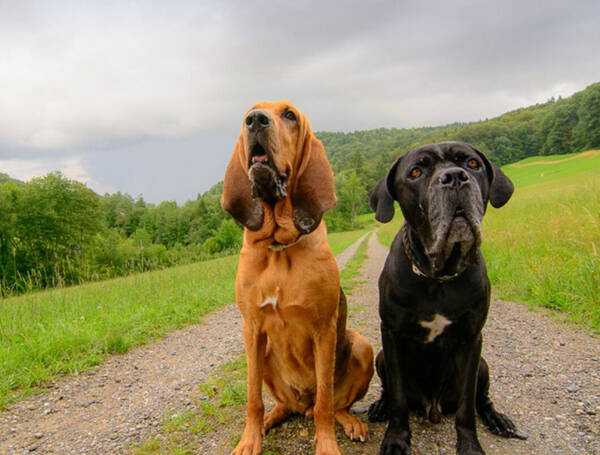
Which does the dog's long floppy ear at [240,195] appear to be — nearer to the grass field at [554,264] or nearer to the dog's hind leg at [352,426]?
the dog's hind leg at [352,426]

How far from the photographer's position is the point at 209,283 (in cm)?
909

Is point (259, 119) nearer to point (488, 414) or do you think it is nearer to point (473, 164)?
point (473, 164)

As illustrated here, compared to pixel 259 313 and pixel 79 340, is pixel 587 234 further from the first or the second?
pixel 79 340

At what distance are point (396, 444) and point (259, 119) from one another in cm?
218

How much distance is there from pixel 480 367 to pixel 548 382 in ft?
3.82

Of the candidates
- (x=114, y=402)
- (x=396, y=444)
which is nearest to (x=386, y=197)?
(x=396, y=444)

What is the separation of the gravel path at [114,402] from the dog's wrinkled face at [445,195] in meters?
2.46

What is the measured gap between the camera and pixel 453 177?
201 cm

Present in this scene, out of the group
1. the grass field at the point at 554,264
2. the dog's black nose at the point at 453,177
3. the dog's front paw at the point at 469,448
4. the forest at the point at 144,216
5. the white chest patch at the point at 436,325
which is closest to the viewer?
the dog's black nose at the point at 453,177

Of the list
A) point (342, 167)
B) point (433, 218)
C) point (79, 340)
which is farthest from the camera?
point (342, 167)

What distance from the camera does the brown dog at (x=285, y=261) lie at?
220cm

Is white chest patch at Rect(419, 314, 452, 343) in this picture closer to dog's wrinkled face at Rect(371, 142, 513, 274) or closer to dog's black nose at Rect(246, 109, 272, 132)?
dog's wrinkled face at Rect(371, 142, 513, 274)

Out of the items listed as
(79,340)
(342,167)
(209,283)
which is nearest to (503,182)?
(79,340)

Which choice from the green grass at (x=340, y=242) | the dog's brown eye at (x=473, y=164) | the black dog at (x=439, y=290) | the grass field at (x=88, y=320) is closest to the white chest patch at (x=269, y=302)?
the black dog at (x=439, y=290)
